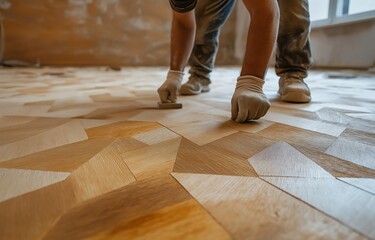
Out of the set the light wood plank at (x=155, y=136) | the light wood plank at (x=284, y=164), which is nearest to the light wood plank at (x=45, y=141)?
the light wood plank at (x=155, y=136)

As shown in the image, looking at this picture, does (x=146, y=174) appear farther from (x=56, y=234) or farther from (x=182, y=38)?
(x=182, y=38)

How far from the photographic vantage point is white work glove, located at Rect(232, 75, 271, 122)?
A: 1.89 ft

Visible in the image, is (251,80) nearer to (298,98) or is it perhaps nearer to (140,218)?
(298,98)

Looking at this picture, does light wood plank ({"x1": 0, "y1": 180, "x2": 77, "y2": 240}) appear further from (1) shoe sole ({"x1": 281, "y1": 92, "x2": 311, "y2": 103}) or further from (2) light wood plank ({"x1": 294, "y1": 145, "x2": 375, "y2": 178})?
(1) shoe sole ({"x1": 281, "y1": 92, "x2": 311, "y2": 103})

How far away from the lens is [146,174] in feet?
1.11

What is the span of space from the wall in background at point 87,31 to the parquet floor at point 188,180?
3.16 m

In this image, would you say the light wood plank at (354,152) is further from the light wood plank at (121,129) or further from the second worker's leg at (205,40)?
the second worker's leg at (205,40)

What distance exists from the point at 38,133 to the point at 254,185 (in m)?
0.44

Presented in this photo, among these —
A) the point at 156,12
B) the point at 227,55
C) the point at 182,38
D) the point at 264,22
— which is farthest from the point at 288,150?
the point at 227,55

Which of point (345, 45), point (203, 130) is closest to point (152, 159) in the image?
point (203, 130)

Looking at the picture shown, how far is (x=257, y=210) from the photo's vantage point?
257mm

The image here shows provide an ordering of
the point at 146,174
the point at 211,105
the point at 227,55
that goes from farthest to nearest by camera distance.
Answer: the point at 227,55, the point at 211,105, the point at 146,174

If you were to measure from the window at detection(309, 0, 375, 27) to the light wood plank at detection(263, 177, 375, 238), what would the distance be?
105 inches

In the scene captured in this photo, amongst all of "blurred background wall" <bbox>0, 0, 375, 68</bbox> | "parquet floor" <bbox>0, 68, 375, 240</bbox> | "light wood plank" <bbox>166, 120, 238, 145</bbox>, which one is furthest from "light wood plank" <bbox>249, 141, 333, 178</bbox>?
"blurred background wall" <bbox>0, 0, 375, 68</bbox>
